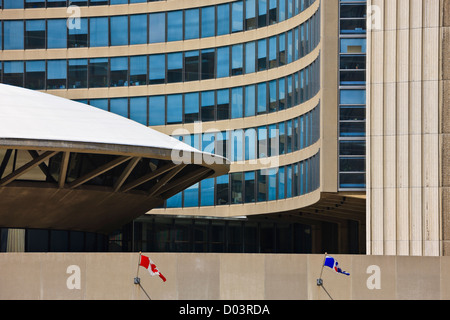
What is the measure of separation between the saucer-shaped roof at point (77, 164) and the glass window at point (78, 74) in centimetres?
2452

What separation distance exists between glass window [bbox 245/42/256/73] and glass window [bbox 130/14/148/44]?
29.8 ft

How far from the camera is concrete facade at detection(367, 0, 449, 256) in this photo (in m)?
40.9

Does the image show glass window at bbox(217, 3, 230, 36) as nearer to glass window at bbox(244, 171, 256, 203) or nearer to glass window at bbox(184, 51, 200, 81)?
glass window at bbox(184, 51, 200, 81)

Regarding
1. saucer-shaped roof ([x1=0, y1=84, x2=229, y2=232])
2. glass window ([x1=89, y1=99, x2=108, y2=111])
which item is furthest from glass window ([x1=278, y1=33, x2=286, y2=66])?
glass window ([x1=89, y1=99, x2=108, y2=111])

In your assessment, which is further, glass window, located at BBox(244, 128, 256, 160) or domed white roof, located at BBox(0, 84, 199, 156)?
glass window, located at BBox(244, 128, 256, 160)

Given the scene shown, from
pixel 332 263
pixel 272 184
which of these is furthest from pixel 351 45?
pixel 332 263

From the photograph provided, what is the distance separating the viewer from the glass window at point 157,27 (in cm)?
6894

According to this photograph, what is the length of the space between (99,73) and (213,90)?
9.28 meters

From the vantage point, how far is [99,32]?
70625 mm

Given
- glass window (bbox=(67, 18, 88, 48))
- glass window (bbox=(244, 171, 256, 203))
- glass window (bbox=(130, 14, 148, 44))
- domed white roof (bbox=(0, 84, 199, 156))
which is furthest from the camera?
glass window (bbox=(67, 18, 88, 48))

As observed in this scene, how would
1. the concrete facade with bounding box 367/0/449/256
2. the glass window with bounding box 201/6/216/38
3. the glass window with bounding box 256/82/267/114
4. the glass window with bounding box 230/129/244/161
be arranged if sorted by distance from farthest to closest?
the glass window with bounding box 201/6/216/38 < the glass window with bounding box 230/129/244/161 < the glass window with bounding box 256/82/267/114 < the concrete facade with bounding box 367/0/449/256

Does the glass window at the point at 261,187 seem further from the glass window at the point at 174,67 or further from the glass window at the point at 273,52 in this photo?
the glass window at the point at 174,67

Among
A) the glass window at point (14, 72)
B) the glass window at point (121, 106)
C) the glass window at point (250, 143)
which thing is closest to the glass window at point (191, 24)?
the glass window at point (121, 106)
